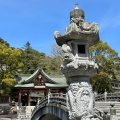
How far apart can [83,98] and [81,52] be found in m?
1.73

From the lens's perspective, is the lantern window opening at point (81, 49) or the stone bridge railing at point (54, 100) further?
the stone bridge railing at point (54, 100)

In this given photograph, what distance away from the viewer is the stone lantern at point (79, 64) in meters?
9.20

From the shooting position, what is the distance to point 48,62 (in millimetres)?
64250

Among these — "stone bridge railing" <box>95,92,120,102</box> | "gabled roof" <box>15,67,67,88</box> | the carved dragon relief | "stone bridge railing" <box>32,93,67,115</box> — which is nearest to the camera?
the carved dragon relief

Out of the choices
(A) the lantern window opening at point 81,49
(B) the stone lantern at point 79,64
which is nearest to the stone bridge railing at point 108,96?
(A) the lantern window opening at point 81,49

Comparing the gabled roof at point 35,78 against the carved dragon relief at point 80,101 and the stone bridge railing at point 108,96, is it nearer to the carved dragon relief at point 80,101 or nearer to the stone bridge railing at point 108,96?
the stone bridge railing at point 108,96

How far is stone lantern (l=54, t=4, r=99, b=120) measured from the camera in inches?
362

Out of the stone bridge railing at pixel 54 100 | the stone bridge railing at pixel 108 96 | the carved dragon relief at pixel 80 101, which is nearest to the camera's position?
the carved dragon relief at pixel 80 101

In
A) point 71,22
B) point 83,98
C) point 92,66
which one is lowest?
point 83,98

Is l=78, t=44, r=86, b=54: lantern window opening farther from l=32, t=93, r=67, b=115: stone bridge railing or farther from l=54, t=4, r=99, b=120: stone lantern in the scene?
l=32, t=93, r=67, b=115: stone bridge railing

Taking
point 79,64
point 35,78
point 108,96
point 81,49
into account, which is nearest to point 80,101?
point 79,64

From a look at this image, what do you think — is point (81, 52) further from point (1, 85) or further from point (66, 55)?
point (1, 85)

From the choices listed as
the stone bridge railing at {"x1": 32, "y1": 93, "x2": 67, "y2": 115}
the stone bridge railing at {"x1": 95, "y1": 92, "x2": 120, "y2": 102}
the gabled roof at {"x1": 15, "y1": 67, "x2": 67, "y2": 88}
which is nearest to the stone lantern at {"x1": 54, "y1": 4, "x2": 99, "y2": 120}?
the stone bridge railing at {"x1": 32, "y1": 93, "x2": 67, "y2": 115}

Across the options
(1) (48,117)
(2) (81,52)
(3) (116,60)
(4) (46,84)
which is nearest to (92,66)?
(2) (81,52)
